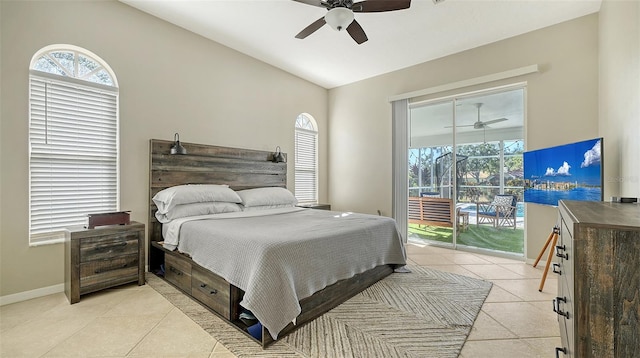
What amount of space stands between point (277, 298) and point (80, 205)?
254 centimetres

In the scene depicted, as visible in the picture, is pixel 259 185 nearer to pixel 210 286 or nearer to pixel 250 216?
pixel 250 216

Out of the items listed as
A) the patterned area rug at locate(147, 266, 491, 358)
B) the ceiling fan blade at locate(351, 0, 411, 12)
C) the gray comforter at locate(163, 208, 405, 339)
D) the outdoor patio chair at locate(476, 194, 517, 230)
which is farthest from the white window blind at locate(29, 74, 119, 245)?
the outdoor patio chair at locate(476, 194, 517, 230)

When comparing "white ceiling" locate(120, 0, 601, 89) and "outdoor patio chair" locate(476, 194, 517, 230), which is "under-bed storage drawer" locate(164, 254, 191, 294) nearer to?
"white ceiling" locate(120, 0, 601, 89)

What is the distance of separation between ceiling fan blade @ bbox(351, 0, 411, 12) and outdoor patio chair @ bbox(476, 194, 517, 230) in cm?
322

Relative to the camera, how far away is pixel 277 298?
1.89m

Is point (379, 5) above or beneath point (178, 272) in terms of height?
above

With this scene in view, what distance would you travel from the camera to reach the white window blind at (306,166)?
548 centimetres

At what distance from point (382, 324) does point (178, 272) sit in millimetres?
2007

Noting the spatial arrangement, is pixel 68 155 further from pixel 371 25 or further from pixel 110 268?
pixel 371 25

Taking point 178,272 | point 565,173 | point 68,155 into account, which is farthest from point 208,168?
point 565,173

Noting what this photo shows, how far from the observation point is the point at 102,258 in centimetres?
265

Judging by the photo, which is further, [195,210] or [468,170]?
[468,170]

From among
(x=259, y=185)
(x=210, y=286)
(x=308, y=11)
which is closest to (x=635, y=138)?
(x=308, y=11)

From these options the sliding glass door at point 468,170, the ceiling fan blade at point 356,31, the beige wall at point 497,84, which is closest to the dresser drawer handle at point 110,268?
the ceiling fan blade at point 356,31
